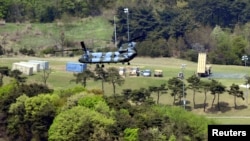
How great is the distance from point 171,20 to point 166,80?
5805 cm

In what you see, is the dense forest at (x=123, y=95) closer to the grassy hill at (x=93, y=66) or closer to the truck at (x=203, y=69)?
the grassy hill at (x=93, y=66)

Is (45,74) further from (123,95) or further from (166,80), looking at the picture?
(123,95)

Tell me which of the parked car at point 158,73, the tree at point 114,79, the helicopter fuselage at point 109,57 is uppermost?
the helicopter fuselage at point 109,57

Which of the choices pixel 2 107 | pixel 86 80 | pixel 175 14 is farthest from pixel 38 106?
pixel 175 14

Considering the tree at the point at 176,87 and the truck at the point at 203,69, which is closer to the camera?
the tree at the point at 176,87

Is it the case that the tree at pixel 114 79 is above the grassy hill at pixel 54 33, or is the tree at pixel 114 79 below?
below

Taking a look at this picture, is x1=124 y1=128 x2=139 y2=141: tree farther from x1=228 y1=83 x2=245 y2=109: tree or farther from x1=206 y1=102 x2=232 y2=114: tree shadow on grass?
x1=228 y1=83 x2=245 y2=109: tree

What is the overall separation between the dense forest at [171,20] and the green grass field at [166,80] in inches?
325

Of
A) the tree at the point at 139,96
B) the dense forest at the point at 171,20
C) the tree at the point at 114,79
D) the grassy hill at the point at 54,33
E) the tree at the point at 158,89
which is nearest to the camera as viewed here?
the tree at the point at 139,96

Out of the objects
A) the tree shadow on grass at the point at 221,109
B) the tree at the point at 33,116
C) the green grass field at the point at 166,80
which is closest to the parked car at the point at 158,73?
the green grass field at the point at 166,80

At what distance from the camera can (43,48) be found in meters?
156

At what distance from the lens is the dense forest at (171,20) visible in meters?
152

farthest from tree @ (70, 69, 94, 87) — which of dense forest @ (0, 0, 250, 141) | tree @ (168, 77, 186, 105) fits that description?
tree @ (168, 77, 186, 105)

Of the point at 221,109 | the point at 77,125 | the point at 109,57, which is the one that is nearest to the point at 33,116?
the point at 77,125
